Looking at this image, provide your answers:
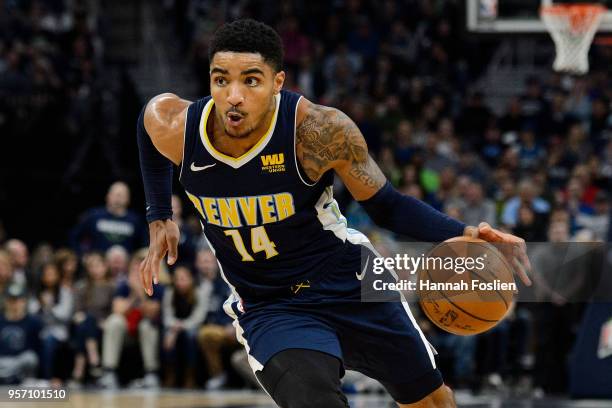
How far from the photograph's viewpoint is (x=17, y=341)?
11.2m

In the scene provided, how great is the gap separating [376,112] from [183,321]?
5.35 meters

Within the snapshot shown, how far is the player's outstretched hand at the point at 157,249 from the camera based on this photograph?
16.9ft

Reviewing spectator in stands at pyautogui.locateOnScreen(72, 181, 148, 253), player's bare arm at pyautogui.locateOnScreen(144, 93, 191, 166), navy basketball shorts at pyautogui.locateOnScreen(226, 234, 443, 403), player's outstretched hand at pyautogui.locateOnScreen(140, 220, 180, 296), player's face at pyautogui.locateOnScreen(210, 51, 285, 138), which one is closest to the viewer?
player's face at pyautogui.locateOnScreen(210, 51, 285, 138)

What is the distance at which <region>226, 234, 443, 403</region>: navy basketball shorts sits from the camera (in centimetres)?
480

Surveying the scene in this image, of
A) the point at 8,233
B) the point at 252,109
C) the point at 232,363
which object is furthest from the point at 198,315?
the point at 252,109

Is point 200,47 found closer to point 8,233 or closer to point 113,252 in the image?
point 8,233

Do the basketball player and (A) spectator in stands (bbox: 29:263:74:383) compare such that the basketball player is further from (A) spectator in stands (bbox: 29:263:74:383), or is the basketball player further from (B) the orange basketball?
(A) spectator in stands (bbox: 29:263:74:383)

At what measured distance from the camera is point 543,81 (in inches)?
658

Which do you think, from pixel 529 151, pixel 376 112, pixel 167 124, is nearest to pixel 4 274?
pixel 376 112

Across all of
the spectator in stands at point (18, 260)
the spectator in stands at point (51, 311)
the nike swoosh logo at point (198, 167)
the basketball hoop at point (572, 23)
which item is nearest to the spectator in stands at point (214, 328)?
the spectator in stands at point (51, 311)

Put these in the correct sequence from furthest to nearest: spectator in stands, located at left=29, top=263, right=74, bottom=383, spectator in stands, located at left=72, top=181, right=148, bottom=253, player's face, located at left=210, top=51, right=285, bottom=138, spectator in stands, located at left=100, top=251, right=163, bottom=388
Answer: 1. spectator in stands, located at left=72, top=181, right=148, bottom=253
2. spectator in stands, located at left=29, top=263, right=74, bottom=383
3. spectator in stands, located at left=100, top=251, right=163, bottom=388
4. player's face, located at left=210, top=51, right=285, bottom=138

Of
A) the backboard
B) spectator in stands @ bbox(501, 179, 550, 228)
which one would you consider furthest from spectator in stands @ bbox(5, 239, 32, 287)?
the backboard

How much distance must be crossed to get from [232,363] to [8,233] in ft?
16.9

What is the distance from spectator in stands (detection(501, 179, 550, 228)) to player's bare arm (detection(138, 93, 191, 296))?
22.2 ft
